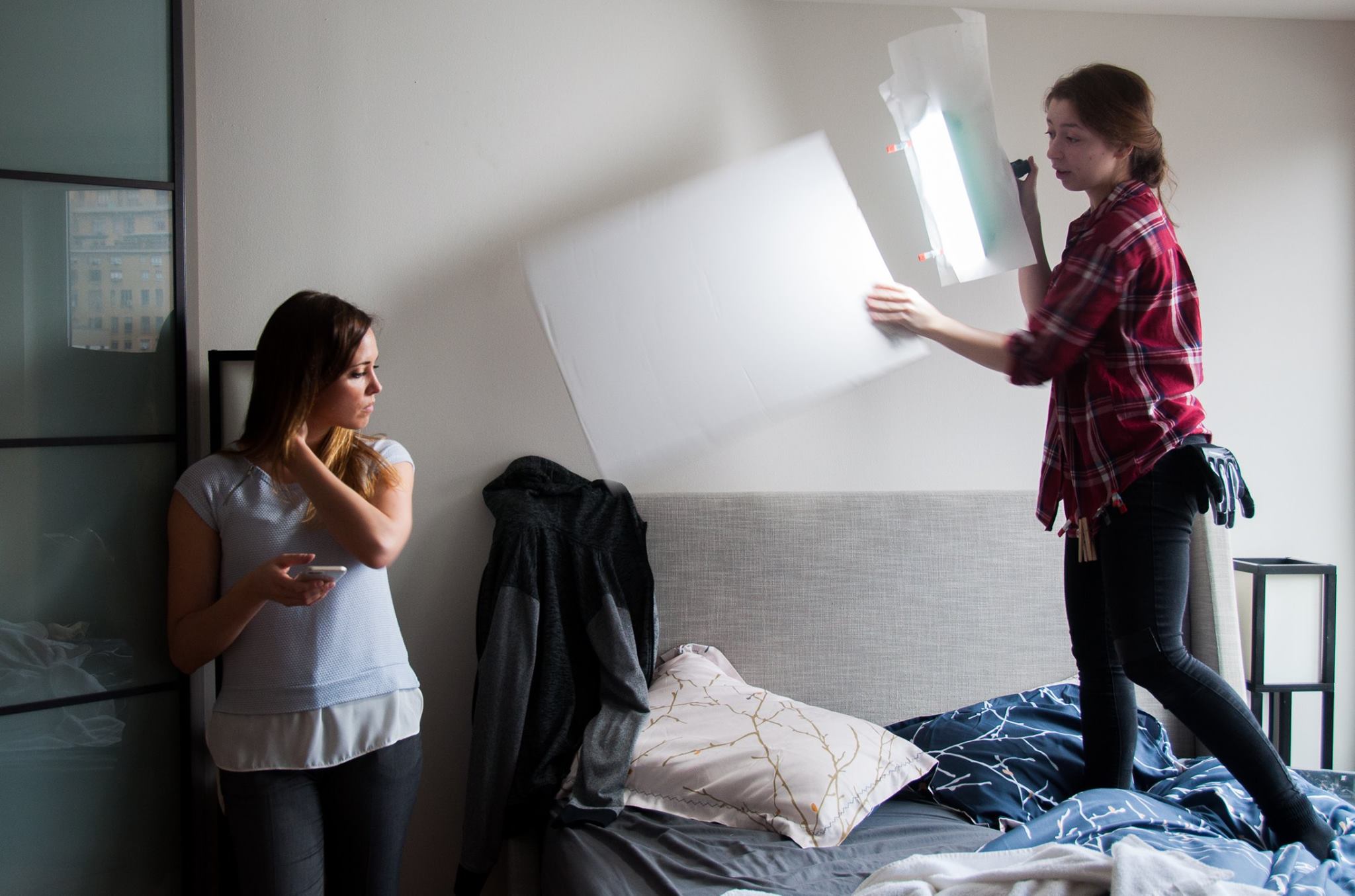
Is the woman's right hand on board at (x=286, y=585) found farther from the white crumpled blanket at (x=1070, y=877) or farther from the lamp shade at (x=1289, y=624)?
the lamp shade at (x=1289, y=624)

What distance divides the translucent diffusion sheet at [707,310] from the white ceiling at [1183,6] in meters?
0.90

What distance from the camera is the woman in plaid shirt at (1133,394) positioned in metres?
1.51

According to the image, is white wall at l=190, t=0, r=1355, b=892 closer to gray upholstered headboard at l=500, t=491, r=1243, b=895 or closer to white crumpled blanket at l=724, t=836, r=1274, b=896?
gray upholstered headboard at l=500, t=491, r=1243, b=895

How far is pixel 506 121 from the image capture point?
7.32 ft

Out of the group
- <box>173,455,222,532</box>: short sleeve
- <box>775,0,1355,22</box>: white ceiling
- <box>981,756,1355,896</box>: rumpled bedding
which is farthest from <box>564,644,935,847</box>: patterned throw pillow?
<box>775,0,1355,22</box>: white ceiling

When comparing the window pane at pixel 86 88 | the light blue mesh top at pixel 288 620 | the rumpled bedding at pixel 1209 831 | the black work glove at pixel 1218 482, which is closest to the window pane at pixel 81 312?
the window pane at pixel 86 88

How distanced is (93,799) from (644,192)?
66.8 inches

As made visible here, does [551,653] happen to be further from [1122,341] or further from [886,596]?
[1122,341]

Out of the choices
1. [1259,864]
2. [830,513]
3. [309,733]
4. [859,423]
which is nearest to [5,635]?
[309,733]

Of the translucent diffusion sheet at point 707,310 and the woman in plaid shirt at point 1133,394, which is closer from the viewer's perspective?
the woman in plaid shirt at point 1133,394

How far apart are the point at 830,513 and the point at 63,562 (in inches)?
61.3

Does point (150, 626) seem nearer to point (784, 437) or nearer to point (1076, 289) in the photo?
point (784, 437)

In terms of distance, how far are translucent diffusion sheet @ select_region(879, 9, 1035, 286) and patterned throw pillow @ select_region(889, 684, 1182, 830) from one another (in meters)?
0.96

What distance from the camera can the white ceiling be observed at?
244cm
